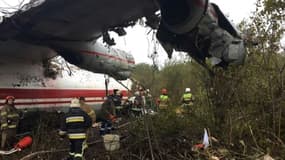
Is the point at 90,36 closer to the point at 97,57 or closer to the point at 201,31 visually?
the point at 97,57

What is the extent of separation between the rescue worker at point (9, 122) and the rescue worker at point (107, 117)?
219 cm


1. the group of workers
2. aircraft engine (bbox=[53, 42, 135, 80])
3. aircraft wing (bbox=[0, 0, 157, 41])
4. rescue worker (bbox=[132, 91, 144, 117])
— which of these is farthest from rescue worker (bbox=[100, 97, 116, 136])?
aircraft wing (bbox=[0, 0, 157, 41])

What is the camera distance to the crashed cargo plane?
7453mm

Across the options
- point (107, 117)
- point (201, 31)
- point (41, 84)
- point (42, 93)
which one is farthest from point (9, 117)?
point (201, 31)

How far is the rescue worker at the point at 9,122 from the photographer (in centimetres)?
941

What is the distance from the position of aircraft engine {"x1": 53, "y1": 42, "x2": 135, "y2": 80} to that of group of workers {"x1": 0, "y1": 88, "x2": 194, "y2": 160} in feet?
3.75

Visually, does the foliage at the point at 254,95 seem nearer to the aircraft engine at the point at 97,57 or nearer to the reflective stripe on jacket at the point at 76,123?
the reflective stripe on jacket at the point at 76,123

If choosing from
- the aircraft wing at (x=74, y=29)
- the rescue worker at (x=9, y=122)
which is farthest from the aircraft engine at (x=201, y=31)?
the rescue worker at (x=9, y=122)

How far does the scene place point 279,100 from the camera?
7.90 meters

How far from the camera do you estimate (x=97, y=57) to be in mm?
10695

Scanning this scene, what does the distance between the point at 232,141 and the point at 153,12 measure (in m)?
3.07

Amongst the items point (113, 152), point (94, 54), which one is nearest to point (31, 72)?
point (94, 54)

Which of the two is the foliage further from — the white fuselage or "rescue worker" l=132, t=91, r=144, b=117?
the white fuselage

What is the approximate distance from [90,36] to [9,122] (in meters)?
2.95
